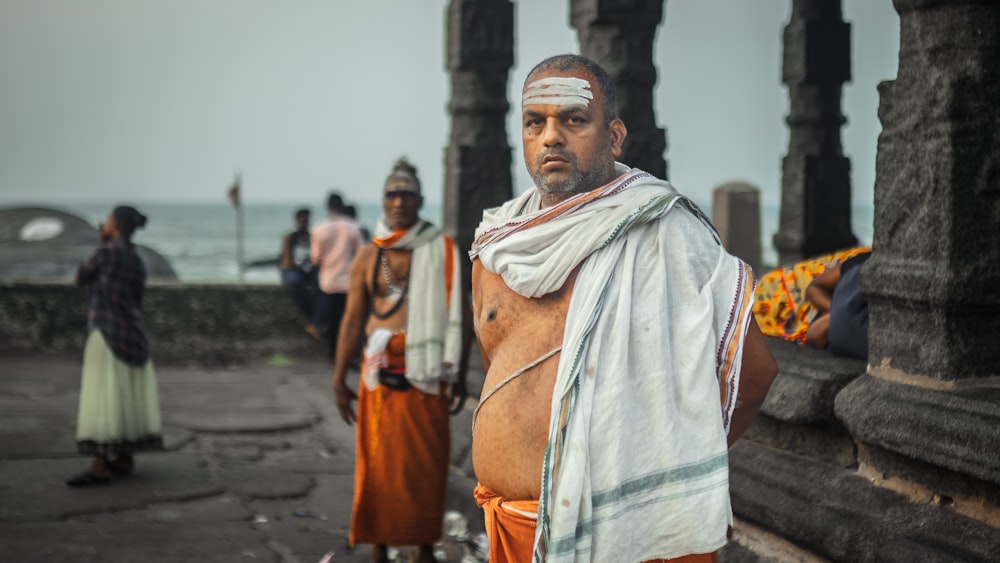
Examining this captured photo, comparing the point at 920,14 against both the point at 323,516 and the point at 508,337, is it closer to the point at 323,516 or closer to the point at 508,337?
the point at 508,337

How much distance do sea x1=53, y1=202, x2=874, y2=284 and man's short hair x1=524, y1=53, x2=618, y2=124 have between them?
3908 cm

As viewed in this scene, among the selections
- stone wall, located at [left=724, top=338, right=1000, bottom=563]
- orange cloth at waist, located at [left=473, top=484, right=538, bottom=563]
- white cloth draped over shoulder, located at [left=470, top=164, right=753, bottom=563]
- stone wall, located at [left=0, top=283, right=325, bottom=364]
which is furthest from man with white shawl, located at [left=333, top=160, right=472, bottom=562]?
stone wall, located at [left=0, top=283, right=325, bottom=364]

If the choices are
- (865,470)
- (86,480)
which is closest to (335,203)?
(86,480)

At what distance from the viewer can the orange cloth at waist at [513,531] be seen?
2.53 metres

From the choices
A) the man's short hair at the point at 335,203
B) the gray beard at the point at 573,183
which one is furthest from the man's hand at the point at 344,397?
the man's short hair at the point at 335,203

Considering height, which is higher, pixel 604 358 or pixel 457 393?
pixel 604 358

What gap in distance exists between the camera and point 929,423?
3.27 meters

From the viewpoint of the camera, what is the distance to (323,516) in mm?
5887

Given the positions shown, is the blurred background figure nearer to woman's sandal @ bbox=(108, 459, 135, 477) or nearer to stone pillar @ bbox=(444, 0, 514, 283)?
stone pillar @ bbox=(444, 0, 514, 283)

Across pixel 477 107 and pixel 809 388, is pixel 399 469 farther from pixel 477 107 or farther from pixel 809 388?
pixel 477 107

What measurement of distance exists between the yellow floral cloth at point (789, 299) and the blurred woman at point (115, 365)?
359cm

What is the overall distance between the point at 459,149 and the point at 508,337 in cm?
531

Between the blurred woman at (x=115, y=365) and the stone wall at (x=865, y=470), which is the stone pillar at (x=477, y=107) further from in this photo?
the stone wall at (x=865, y=470)

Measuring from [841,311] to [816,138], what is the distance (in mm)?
5716
